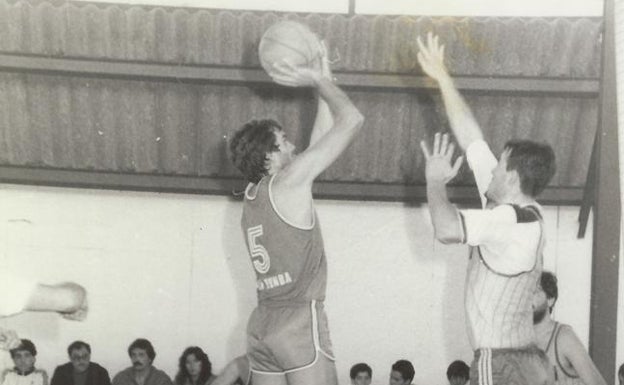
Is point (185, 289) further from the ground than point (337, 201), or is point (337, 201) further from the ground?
point (337, 201)

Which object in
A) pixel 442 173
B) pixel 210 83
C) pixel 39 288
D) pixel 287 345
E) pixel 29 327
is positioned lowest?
pixel 29 327

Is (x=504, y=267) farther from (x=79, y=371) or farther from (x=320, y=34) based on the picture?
(x=79, y=371)

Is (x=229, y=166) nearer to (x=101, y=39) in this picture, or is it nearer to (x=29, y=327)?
(x=101, y=39)

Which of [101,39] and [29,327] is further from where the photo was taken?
[29,327]

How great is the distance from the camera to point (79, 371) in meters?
7.53

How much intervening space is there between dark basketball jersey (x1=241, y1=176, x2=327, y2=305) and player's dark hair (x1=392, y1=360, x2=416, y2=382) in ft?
9.26

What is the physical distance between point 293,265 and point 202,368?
310cm

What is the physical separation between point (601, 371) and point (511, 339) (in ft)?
6.62

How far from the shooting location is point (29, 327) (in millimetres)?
7609

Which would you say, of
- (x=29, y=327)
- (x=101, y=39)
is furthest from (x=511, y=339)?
(x=29, y=327)

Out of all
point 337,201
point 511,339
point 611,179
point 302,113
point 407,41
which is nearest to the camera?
point 511,339

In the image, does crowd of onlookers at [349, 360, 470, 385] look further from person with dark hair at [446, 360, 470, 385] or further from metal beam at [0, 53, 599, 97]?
metal beam at [0, 53, 599, 97]

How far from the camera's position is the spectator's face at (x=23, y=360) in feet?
24.4

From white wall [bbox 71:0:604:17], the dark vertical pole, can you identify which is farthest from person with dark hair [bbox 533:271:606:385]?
white wall [bbox 71:0:604:17]
